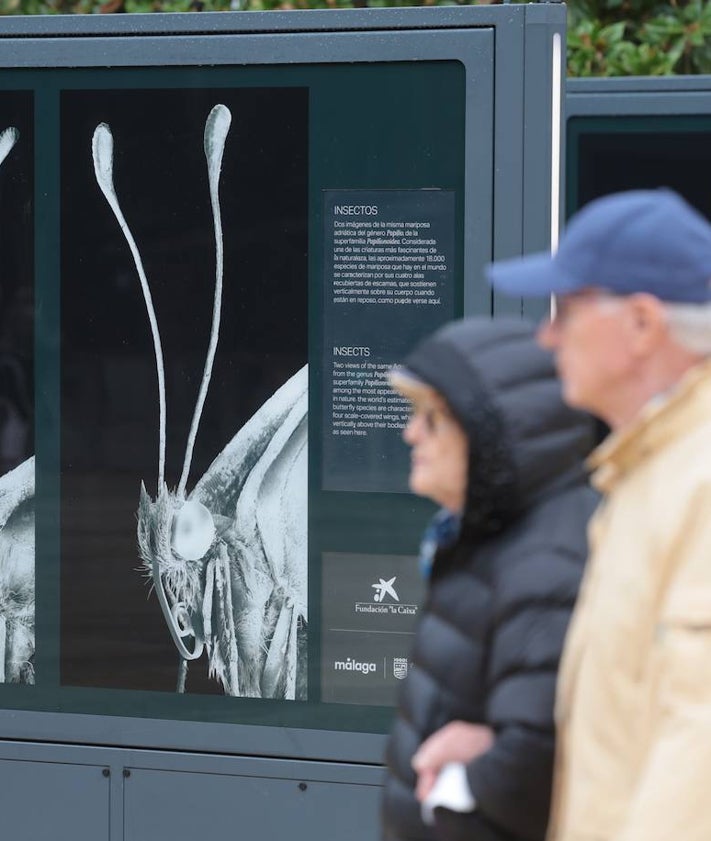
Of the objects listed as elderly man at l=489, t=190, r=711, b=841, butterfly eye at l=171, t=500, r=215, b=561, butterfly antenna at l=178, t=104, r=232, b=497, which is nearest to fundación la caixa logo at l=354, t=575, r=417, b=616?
butterfly eye at l=171, t=500, r=215, b=561

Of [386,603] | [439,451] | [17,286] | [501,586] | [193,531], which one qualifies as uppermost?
[17,286]

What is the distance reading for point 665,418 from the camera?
1.67 m

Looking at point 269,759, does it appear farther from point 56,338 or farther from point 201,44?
point 201,44

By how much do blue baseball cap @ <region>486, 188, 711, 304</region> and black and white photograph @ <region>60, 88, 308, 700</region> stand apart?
2.14 metres

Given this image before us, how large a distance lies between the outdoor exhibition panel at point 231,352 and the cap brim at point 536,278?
1.92m

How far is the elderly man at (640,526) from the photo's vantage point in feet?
5.13

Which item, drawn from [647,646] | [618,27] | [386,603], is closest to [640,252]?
[647,646]

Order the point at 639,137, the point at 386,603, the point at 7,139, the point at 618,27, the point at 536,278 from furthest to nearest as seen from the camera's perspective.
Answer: the point at 618,27 < the point at 639,137 < the point at 7,139 < the point at 386,603 < the point at 536,278

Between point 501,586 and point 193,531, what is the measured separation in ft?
6.68

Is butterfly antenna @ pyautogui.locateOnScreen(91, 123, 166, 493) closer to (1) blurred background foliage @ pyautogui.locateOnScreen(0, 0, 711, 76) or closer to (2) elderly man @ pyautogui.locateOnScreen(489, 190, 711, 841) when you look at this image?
(2) elderly man @ pyautogui.locateOnScreen(489, 190, 711, 841)

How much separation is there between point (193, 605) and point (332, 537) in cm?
37

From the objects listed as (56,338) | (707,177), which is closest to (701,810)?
(56,338)

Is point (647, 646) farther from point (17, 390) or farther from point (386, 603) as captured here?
point (17, 390)

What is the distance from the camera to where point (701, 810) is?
5.09ft
